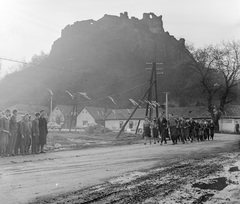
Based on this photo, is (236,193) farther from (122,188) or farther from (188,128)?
(188,128)

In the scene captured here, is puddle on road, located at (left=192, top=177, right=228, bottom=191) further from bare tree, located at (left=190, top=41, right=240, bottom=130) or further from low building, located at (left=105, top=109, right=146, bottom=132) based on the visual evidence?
low building, located at (left=105, top=109, right=146, bottom=132)

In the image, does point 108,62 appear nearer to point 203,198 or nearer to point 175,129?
point 175,129

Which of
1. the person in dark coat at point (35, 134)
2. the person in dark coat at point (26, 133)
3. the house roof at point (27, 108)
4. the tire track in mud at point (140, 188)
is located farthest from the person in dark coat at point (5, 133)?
the house roof at point (27, 108)

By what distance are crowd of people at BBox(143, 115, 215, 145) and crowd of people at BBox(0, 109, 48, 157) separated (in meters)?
8.47

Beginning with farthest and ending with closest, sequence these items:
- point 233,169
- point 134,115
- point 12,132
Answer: point 134,115
point 12,132
point 233,169

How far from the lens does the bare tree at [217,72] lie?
55344 millimetres

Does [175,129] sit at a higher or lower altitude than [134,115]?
lower

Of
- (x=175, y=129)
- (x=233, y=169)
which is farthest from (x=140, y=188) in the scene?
(x=175, y=129)

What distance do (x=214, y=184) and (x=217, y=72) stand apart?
51.9 meters

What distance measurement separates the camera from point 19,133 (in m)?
15.3

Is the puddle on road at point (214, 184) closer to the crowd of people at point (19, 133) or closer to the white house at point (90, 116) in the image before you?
the crowd of people at point (19, 133)

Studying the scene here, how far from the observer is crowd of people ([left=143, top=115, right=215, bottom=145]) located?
22.0 metres

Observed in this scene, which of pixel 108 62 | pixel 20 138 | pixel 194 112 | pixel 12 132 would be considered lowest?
pixel 20 138

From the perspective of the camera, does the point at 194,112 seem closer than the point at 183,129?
No
